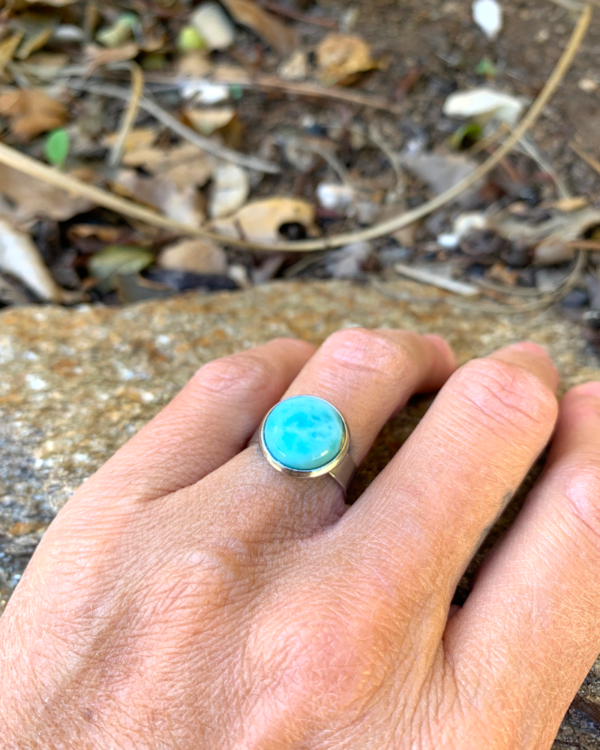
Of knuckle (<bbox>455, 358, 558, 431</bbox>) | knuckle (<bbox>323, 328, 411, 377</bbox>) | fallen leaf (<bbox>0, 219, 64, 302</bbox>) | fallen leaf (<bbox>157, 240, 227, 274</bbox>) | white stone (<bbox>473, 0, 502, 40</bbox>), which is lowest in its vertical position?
fallen leaf (<bbox>0, 219, 64, 302</bbox>)

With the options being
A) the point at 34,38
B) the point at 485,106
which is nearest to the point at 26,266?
the point at 34,38

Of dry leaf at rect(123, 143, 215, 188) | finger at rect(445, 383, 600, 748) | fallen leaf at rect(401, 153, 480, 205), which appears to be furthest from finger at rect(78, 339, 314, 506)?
fallen leaf at rect(401, 153, 480, 205)

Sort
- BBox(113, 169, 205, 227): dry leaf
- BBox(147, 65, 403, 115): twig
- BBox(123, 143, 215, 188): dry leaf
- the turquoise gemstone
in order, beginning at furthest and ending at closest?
BBox(147, 65, 403, 115): twig < BBox(123, 143, 215, 188): dry leaf < BBox(113, 169, 205, 227): dry leaf < the turquoise gemstone

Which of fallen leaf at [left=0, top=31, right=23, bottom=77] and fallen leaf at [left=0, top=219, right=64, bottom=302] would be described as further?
fallen leaf at [left=0, top=31, right=23, bottom=77]

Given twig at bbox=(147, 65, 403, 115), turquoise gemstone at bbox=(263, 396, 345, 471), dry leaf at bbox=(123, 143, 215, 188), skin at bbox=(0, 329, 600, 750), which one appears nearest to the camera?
skin at bbox=(0, 329, 600, 750)

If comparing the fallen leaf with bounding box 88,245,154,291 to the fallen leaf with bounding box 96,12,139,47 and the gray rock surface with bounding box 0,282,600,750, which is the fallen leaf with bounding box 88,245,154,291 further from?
the fallen leaf with bounding box 96,12,139,47

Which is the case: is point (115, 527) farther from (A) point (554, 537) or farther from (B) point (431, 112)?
(B) point (431, 112)

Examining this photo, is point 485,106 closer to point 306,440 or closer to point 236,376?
point 236,376
